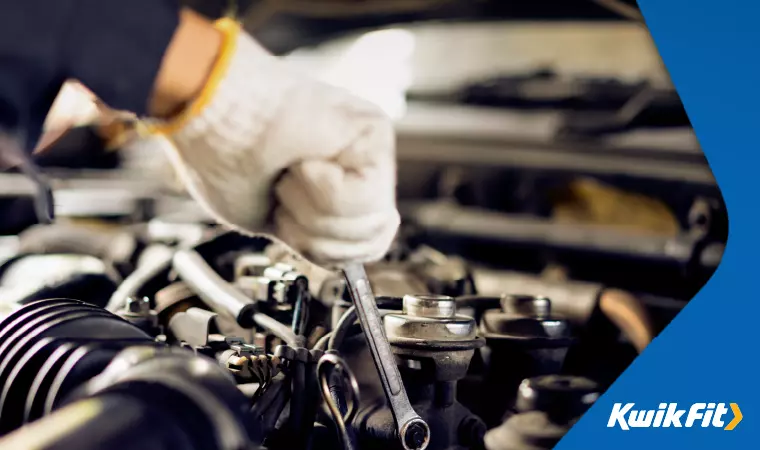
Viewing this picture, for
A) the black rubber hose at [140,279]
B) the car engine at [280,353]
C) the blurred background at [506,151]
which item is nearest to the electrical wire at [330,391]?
the car engine at [280,353]

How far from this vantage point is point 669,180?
1909 mm

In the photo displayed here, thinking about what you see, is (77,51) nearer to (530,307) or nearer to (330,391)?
(330,391)

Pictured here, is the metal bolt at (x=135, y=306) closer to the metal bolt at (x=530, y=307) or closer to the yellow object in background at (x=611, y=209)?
the metal bolt at (x=530, y=307)

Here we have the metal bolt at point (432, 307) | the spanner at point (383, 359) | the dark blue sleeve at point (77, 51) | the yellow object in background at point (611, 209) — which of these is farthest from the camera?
the yellow object in background at point (611, 209)

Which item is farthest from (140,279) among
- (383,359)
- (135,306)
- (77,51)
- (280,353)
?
(77,51)

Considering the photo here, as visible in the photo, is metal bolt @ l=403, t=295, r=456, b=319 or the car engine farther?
metal bolt @ l=403, t=295, r=456, b=319

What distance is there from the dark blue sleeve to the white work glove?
2.8 inches

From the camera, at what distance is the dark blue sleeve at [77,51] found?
2.48ft

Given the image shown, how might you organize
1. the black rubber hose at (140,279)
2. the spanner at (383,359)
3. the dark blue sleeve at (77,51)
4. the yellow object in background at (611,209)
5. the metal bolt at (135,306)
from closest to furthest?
the dark blue sleeve at (77,51)
the spanner at (383,359)
the metal bolt at (135,306)
the black rubber hose at (140,279)
the yellow object in background at (611,209)

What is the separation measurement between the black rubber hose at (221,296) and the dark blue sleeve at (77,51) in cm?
45

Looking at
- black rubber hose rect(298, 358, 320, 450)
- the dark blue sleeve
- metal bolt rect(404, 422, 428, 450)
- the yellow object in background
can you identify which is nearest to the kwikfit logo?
metal bolt rect(404, 422, 428, 450)

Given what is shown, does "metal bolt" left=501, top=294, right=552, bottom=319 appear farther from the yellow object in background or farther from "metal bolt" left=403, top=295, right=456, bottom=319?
the yellow object in background

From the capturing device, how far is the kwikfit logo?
1050 millimetres

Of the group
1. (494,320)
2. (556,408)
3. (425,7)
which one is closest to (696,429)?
(556,408)
